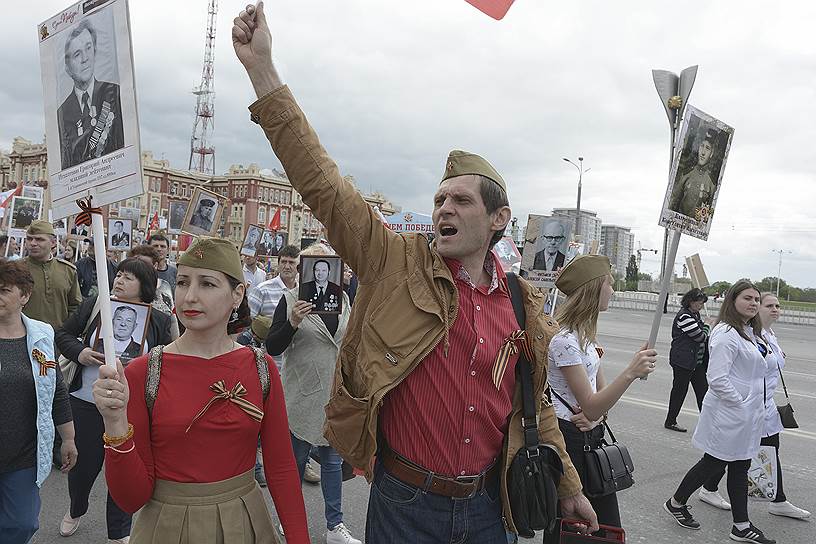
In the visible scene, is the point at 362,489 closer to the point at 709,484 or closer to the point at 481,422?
the point at 709,484

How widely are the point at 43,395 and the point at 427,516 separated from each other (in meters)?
2.35

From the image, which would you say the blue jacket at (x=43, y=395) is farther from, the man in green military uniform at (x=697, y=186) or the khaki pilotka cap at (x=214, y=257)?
the man in green military uniform at (x=697, y=186)

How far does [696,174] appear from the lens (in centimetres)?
365

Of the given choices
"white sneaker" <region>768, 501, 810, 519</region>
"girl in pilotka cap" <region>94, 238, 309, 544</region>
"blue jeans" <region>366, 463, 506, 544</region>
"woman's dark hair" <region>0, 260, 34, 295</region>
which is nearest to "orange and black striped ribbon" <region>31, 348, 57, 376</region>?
"woman's dark hair" <region>0, 260, 34, 295</region>

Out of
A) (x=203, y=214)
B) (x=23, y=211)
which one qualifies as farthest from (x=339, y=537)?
(x=23, y=211)

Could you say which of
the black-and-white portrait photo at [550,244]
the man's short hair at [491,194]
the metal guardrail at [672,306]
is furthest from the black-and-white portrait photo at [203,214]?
the metal guardrail at [672,306]

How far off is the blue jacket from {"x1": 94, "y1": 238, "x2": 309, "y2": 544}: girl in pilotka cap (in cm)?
137

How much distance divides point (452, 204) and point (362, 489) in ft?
13.3

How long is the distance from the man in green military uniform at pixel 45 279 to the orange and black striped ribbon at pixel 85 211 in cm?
510

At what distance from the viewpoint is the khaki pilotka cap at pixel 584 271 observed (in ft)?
12.6

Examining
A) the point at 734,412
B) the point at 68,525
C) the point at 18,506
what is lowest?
the point at 68,525

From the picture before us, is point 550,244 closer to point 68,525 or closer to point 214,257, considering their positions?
point 68,525

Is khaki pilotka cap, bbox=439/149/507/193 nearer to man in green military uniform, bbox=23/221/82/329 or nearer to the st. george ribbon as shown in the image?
the st. george ribbon

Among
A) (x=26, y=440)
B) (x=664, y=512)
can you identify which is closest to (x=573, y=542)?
(x=26, y=440)
